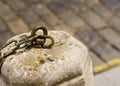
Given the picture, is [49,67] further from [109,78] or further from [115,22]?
[115,22]

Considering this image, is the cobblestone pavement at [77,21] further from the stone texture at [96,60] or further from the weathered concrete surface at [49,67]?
the weathered concrete surface at [49,67]

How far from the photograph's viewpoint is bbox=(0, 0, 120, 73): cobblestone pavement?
4543 mm

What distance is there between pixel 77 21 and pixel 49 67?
317 cm

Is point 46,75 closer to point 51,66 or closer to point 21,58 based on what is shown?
point 51,66

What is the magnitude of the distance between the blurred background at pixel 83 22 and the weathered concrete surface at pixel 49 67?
1.93 meters

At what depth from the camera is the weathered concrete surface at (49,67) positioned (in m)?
2.02

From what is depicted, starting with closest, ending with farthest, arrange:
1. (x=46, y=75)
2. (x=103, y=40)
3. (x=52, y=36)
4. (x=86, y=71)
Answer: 1. (x=46, y=75)
2. (x=86, y=71)
3. (x=52, y=36)
4. (x=103, y=40)

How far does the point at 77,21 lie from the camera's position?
516 centimetres

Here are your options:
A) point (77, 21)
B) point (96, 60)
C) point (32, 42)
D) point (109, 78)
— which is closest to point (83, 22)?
point (77, 21)

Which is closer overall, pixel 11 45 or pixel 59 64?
pixel 59 64

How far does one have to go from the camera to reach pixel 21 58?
6.97 feet

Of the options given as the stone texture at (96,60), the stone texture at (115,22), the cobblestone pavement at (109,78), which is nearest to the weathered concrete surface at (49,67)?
the cobblestone pavement at (109,78)

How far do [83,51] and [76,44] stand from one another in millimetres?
80

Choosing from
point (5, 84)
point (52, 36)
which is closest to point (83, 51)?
point (52, 36)
